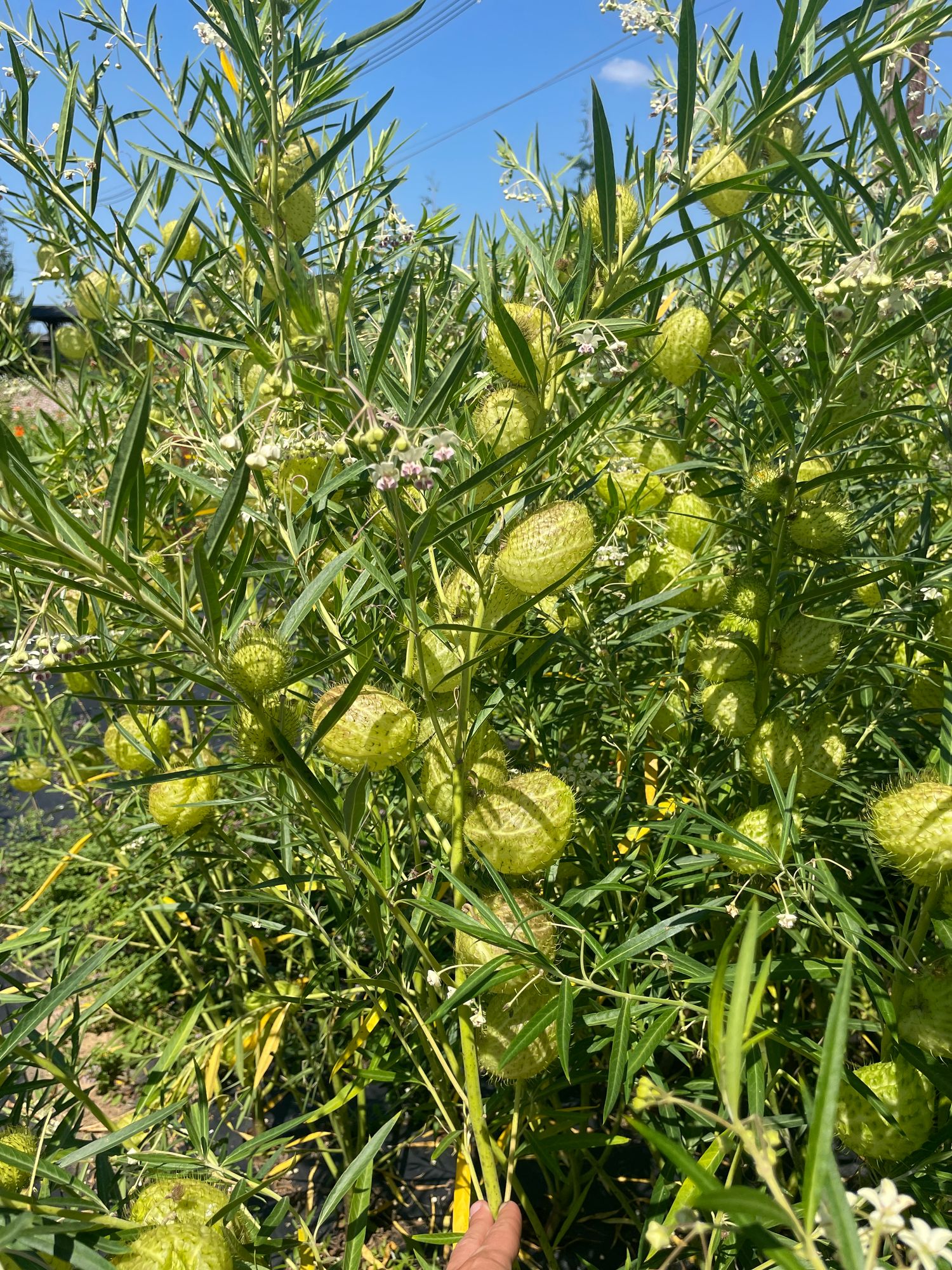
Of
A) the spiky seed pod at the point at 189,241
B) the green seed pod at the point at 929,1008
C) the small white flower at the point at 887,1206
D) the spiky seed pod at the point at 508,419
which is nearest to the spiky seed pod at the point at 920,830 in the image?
the green seed pod at the point at 929,1008

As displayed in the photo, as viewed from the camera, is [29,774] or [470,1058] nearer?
[470,1058]

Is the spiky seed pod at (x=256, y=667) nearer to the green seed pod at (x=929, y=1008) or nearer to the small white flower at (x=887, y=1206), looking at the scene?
the small white flower at (x=887, y=1206)

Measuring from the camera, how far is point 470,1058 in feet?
3.13

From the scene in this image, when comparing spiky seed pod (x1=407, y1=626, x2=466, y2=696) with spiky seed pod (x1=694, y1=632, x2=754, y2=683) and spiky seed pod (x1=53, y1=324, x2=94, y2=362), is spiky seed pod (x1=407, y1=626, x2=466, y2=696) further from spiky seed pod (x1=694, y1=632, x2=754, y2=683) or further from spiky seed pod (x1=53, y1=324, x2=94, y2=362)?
spiky seed pod (x1=53, y1=324, x2=94, y2=362)

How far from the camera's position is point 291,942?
2.05 metres

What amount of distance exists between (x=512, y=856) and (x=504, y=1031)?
229 millimetres

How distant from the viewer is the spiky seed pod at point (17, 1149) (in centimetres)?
78

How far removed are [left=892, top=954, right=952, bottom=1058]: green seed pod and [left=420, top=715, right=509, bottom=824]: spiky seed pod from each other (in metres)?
0.48

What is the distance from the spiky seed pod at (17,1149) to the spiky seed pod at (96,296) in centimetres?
110

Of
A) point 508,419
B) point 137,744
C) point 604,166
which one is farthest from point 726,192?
point 137,744

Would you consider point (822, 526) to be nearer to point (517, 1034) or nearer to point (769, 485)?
point (769, 485)

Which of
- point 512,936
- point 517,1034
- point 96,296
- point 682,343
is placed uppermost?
point 96,296

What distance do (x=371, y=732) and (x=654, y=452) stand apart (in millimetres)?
711

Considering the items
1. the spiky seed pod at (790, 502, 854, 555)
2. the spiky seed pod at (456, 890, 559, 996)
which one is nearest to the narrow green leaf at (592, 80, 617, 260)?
the spiky seed pod at (790, 502, 854, 555)
